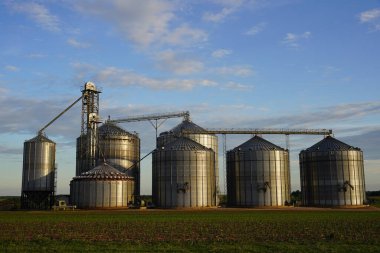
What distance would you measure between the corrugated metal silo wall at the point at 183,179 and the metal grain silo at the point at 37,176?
29281mm

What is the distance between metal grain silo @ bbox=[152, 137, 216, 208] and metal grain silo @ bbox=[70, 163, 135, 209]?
8.45 meters

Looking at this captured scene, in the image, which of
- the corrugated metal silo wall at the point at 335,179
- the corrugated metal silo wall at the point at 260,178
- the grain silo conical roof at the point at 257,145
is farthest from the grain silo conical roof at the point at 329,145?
the grain silo conical roof at the point at 257,145

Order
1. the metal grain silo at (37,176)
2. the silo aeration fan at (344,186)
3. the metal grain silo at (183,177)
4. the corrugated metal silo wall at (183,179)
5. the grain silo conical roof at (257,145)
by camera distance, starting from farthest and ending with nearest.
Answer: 1. the metal grain silo at (37,176)
2. the grain silo conical roof at (257,145)
3. the silo aeration fan at (344,186)
4. the metal grain silo at (183,177)
5. the corrugated metal silo wall at (183,179)

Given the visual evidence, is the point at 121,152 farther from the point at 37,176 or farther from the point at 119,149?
the point at 37,176

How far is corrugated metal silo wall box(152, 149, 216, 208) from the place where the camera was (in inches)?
3942

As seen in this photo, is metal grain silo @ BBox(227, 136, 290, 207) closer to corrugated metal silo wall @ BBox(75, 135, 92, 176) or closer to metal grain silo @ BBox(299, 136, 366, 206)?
metal grain silo @ BBox(299, 136, 366, 206)

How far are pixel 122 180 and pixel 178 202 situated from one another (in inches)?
581

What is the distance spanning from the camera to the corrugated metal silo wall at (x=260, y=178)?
104 m

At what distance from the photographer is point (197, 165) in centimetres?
10244

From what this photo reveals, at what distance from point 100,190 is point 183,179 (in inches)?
760

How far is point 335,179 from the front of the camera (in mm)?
106312

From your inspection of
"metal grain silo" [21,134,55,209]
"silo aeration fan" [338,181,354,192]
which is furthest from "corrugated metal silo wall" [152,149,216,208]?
"silo aeration fan" [338,181,354,192]

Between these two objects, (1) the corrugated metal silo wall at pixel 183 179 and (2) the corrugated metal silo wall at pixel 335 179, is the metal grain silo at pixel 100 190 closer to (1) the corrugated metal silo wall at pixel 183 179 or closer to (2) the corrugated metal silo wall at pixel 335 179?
(1) the corrugated metal silo wall at pixel 183 179

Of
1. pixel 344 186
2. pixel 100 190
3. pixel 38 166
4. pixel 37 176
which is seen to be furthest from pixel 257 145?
pixel 37 176
